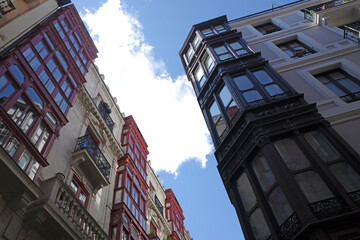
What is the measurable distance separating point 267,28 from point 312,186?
1532 cm

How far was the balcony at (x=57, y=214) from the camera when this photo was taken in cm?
1051

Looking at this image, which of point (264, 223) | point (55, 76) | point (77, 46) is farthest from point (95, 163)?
point (264, 223)

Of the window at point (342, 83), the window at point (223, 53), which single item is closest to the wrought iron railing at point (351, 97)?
the window at point (342, 83)

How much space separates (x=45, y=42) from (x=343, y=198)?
17.3m

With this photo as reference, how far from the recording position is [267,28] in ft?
66.7

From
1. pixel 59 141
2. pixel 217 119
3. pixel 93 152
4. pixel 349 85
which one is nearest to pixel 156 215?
pixel 93 152

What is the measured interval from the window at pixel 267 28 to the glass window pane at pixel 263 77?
7412 millimetres

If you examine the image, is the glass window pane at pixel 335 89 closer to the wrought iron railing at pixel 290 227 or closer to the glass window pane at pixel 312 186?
the glass window pane at pixel 312 186

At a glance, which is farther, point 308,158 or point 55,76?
point 55,76

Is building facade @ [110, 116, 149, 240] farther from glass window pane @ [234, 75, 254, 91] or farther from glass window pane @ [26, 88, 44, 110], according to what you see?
glass window pane @ [234, 75, 254, 91]

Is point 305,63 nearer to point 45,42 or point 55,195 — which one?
point 55,195

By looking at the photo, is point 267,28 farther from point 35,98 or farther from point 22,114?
point 22,114

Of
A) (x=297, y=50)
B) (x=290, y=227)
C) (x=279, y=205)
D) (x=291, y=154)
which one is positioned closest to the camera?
(x=290, y=227)

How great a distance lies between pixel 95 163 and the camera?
1744 centimetres
